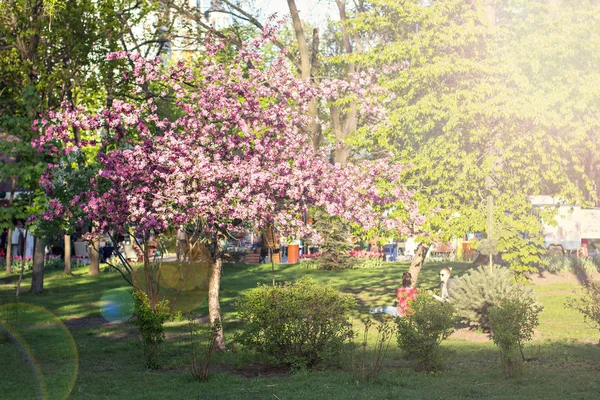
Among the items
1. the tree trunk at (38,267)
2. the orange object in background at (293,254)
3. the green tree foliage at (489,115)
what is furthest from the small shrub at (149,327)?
the orange object in background at (293,254)

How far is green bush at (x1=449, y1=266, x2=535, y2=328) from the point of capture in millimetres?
16828

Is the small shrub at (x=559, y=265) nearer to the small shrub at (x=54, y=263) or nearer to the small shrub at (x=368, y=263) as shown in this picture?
the small shrub at (x=368, y=263)

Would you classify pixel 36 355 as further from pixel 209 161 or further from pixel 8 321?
pixel 209 161

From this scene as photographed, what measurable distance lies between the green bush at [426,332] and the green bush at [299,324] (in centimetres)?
94

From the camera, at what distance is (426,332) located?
493 inches

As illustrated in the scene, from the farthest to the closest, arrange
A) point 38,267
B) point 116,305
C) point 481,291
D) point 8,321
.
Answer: point 38,267
point 116,305
point 8,321
point 481,291

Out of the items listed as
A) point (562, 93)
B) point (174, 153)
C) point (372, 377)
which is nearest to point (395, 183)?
point (562, 93)

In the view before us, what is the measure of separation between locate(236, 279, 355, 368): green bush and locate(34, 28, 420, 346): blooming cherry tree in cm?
164

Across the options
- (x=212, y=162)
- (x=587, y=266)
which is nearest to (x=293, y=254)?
(x=587, y=266)

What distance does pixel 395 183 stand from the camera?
1853cm

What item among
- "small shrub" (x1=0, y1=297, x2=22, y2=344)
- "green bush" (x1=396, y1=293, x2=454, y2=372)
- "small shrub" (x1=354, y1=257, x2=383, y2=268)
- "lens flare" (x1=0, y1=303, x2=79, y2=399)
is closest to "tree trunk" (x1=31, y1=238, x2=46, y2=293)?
"lens flare" (x1=0, y1=303, x2=79, y2=399)

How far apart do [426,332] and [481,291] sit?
511cm

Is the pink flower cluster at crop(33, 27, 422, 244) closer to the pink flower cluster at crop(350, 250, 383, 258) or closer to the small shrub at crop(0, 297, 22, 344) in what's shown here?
the small shrub at crop(0, 297, 22, 344)

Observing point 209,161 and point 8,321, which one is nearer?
point 209,161
